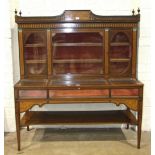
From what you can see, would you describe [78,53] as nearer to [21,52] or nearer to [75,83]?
[75,83]

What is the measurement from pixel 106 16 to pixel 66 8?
1.74ft

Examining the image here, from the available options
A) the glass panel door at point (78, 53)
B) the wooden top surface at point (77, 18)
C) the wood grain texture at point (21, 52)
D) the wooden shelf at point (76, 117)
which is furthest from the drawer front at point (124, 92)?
the wood grain texture at point (21, 52)

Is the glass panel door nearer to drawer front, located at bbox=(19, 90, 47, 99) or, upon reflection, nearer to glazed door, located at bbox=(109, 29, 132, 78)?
glazed door, located at bbox=(109, 29, 132, 78)

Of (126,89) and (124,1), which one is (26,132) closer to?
(126,89)

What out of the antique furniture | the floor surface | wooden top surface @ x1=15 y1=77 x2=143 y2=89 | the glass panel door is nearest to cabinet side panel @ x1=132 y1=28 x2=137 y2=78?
the antique furniture

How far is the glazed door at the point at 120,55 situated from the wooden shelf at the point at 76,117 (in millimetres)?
482

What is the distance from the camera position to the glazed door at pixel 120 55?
3080 millimetres

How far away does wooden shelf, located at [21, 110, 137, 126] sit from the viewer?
2.87m

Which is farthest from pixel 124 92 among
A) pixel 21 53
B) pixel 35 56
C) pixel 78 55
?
pixel 21 53

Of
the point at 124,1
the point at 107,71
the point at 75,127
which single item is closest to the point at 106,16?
the point at 124,1

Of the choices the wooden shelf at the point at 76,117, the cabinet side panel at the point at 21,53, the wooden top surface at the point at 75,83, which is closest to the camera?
the wooden top surface at the point at 75,83

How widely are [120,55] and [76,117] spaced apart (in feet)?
3.06

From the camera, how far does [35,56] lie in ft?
10.2

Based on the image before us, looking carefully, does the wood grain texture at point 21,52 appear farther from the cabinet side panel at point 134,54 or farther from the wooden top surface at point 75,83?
the cabinet side panel at point 134,54
